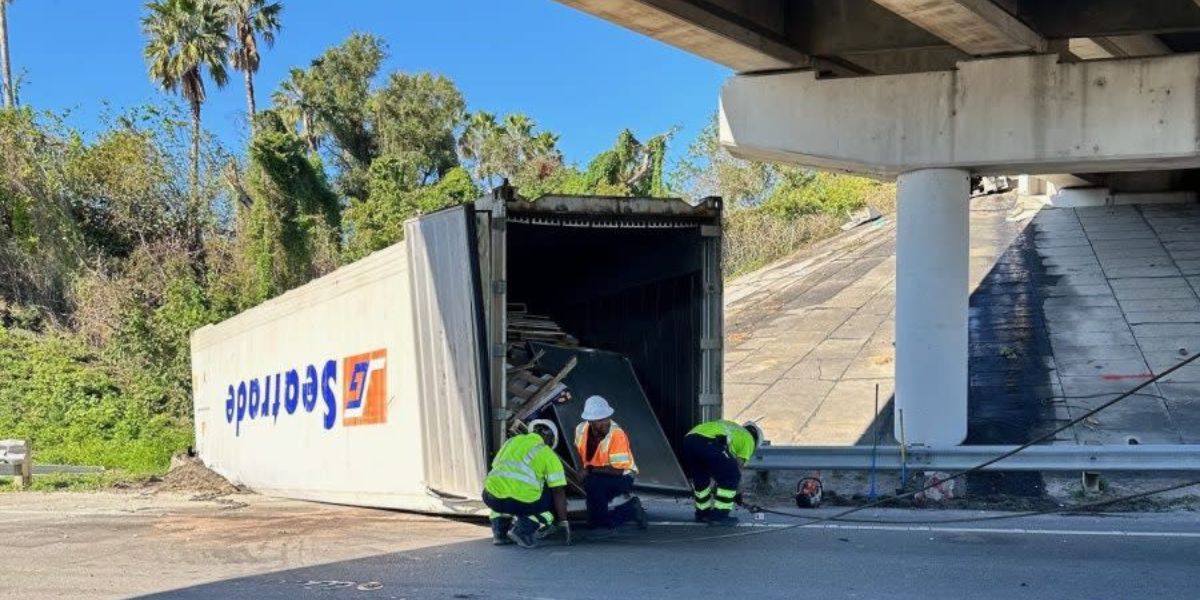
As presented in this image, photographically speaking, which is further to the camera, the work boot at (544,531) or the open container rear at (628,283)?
the open container rear at (628,283)

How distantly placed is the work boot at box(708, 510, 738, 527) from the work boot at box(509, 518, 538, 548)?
5.40 ft

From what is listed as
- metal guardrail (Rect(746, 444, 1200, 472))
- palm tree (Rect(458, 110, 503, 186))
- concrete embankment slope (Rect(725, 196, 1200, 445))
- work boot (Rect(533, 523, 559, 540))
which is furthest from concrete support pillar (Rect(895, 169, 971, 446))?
palm tree (Rect(458, 110, 503, 186))

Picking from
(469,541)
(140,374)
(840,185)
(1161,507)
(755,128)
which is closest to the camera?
(469,541)

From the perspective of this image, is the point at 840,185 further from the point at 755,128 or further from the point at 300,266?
the point at 755,128

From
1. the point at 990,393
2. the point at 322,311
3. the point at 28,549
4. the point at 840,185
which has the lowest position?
the point at 28,549

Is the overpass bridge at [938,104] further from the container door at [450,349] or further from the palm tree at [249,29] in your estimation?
the palm tree at [249,29]

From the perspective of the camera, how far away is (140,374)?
Result: 2520 centimetres

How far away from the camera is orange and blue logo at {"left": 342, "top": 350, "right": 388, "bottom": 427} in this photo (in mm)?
9469

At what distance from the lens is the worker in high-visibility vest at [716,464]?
8.56m

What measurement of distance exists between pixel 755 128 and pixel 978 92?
8.36ft

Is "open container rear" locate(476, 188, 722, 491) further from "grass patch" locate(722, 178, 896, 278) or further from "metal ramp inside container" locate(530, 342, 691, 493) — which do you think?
"grass patch" locate(722, 178, 896, 278)

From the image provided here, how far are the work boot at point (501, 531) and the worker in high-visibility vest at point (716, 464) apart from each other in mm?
1638

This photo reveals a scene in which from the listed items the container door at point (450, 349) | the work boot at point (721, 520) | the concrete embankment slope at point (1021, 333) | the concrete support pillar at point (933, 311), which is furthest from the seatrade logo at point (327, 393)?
the concrete support pillar at point (933, 311)

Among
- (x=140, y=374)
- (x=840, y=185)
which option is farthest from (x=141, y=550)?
(x=840, y=185)
